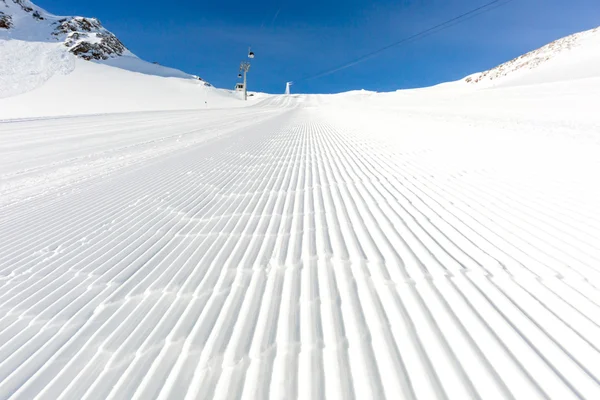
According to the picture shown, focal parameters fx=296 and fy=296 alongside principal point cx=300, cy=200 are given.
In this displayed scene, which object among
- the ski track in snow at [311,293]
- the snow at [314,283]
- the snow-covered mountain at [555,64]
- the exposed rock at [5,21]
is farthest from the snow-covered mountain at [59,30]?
the snow-covered mountain at [555,64]

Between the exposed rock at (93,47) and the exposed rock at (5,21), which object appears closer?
the exposed rock at (5,21)

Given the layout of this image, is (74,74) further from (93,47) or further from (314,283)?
(314,283)

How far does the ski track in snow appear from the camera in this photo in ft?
5.33

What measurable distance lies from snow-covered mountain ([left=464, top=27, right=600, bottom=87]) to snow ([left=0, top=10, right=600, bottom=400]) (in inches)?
1145

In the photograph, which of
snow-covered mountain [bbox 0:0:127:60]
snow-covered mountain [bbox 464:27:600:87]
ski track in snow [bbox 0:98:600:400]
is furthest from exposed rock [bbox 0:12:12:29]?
snow-covered mountain [bbox 464:27:600:87]

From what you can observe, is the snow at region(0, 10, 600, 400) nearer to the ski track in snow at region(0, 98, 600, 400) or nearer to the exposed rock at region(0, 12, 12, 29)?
the ski track in snow at region(0, 98, 600, 400)

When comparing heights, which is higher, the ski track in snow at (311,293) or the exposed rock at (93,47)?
the exposed rock at (93,47)

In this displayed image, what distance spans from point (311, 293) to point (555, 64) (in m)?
42.7

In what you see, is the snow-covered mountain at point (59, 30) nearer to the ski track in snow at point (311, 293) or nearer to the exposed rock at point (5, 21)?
the exposed rock at point (5, 21)

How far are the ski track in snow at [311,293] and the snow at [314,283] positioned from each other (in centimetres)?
1

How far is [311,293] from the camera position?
2.36 meters

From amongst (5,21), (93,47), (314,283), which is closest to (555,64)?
(314,283)

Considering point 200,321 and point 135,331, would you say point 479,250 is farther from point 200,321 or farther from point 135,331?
point 135,331

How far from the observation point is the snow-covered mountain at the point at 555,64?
27052mm
